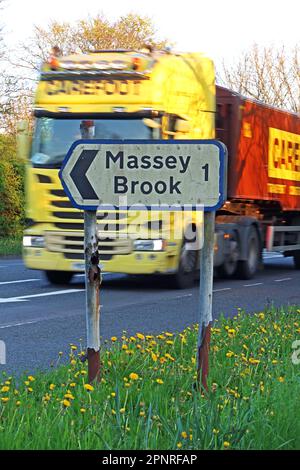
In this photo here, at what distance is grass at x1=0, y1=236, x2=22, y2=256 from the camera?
1143 inches

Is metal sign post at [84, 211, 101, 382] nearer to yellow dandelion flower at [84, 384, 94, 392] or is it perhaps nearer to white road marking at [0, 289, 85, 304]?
yellow dandelion flower at [84, 384, 94, 392]

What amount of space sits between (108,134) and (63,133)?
79 cm

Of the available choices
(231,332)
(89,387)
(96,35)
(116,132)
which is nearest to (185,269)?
(116,132)

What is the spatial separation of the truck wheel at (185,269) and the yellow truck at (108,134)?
0.04 metres

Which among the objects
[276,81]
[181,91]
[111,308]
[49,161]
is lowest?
[111,308]

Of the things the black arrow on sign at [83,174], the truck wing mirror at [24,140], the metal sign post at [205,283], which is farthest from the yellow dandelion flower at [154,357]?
the truck wing mirror at [24,140]

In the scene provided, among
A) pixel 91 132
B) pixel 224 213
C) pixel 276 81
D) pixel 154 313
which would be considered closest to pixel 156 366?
pixel 91 132

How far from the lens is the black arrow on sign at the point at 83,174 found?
6.75 meters

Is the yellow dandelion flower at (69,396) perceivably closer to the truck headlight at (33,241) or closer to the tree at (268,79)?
the truck headlight at (33,241)

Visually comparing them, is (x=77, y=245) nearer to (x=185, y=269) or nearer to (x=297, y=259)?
(x=185, y=269)

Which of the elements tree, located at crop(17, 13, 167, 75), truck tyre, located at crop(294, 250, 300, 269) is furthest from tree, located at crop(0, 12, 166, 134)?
truck tyre, located at crop(294, 250, 300, 269)

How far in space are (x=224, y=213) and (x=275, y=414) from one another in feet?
43.7

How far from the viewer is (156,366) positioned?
7762 millimetres

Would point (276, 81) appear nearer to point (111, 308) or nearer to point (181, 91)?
point (181, 91)
